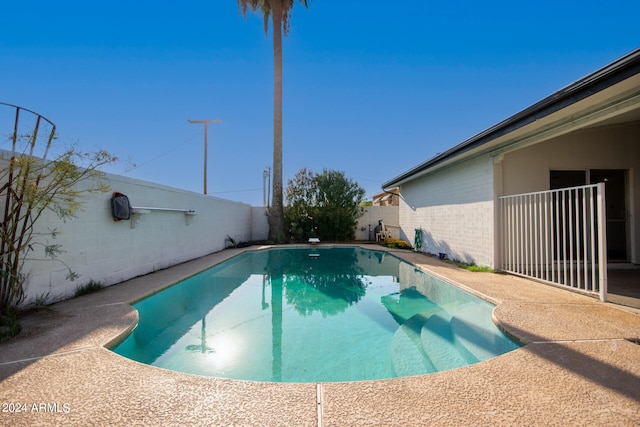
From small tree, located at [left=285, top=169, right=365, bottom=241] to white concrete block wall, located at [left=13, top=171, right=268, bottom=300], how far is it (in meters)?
5.01

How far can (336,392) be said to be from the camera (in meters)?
2.01

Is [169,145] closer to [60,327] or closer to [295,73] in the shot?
[295,73]

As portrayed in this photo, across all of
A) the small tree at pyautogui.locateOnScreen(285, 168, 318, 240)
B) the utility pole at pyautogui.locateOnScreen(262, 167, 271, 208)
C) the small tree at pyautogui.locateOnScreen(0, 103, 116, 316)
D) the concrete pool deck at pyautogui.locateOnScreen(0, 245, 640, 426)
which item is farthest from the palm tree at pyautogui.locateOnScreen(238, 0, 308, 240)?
the concrete pool deck at pyautogui.locateOnScreen(0, 245, 640, 426)

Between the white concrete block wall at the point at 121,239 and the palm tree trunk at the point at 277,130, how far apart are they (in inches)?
150

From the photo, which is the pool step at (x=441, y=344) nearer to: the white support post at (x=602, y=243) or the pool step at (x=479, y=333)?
the pool step at (x=479, y=333)

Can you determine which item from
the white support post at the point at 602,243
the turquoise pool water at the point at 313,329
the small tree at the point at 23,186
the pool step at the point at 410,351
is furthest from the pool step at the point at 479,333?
the small tree at the point at 23,186

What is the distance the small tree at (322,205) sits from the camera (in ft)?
48.6

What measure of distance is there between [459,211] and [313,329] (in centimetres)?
624

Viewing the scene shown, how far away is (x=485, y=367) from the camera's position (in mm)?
2369

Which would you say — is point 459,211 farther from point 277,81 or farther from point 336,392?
point 277,81

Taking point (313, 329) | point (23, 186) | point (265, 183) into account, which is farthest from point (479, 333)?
point (265, 183)

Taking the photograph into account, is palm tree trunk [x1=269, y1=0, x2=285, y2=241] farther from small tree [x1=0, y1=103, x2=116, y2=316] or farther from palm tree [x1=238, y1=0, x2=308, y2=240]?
small tree [x1=0, y1=103, x2=116, y2=316]

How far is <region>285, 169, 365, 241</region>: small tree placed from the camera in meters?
14.8

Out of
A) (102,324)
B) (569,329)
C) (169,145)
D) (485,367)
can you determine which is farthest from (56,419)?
(169,145)
